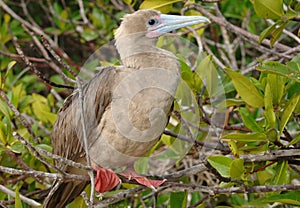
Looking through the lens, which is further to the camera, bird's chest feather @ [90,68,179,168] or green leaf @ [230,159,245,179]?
bird's chest feather @ [90,68,179,168]

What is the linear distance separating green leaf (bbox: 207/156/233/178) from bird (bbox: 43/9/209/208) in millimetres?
348

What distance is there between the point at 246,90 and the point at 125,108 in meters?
0.57

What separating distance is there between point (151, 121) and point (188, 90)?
0.40 meters

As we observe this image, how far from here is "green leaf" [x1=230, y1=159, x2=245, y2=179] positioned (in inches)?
94.5

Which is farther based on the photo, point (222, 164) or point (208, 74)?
point (208, 74)

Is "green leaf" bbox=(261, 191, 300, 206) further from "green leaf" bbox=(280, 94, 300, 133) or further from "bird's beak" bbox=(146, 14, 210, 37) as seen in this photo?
"bird's beak" bbox=(146, 14, 210, 37)

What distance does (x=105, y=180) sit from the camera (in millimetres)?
2680

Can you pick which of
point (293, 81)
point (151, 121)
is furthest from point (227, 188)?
point (293, 81)

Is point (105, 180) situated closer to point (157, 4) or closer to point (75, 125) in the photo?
point (75, 125)

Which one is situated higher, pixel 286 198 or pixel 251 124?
pixel 251 124

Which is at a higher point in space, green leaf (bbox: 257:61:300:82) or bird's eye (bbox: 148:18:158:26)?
bird's eye (bbox: 148:18:158:26)

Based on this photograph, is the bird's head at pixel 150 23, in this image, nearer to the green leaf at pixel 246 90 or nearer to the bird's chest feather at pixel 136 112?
the bird's chest feather at pixel 136 112

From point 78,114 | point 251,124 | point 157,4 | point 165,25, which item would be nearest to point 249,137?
point 251,124

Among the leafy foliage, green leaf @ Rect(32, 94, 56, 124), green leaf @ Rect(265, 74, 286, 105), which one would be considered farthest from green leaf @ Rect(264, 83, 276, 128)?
green leaf @ Rect(32, 94, 56, 124)
